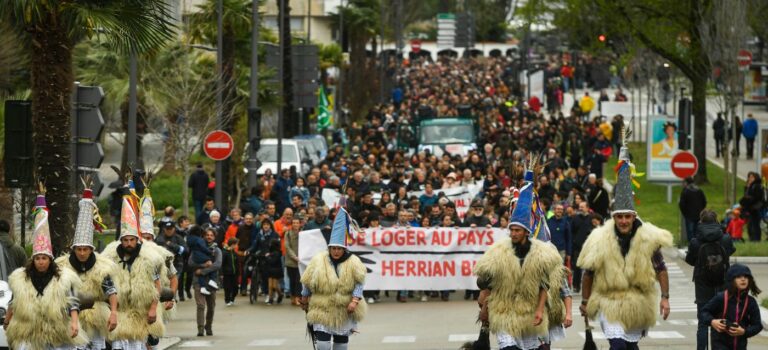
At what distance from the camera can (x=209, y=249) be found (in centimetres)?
2270

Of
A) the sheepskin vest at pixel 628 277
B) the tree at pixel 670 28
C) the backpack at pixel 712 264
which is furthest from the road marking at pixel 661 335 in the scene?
the tree at pixel 670 28

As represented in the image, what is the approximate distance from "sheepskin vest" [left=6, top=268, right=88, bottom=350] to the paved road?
5.93 metres

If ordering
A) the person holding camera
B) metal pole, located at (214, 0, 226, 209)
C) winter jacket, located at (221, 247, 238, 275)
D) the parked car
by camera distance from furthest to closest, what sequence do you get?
the parked car, metal pole, located at (214, 0, 226, 209), winter jacket, located at (221, 247, 238, 275), the person holding camera

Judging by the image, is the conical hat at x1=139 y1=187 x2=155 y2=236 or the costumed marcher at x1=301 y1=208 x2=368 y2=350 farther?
the conical hat at x1=139 y1=187 x2=155 y2=236

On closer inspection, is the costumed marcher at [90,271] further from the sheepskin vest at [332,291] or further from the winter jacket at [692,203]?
the winter jacket at [692,203]

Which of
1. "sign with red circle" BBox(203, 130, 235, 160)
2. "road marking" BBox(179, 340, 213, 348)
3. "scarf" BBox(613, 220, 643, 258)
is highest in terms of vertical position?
"sign with red circle" BBox(203, 130, 235, 160)

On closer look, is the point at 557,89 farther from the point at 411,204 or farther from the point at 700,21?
the point at 411,204

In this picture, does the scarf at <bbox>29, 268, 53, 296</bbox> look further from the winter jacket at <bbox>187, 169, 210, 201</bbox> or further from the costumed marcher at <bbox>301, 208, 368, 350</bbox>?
the winter jacket at <bbox>187, 169, 210, 201</bbox>

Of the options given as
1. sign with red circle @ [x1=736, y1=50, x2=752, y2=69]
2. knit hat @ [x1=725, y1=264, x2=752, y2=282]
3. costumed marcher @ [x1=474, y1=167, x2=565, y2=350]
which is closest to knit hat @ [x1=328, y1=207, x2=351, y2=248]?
costumed marcher @ [x1=474, y1=167, x2=565, y2=350]

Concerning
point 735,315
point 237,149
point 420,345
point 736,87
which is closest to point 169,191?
point 237,149

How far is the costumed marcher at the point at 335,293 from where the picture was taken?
15.6 metres

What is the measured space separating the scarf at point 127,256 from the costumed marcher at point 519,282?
3217mm

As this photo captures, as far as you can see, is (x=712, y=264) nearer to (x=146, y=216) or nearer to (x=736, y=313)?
(x=736, y=313)

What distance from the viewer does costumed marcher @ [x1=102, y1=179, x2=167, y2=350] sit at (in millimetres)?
15344
